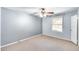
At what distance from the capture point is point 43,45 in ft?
7.42

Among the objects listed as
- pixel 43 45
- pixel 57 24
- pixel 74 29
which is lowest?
pixel 43 45

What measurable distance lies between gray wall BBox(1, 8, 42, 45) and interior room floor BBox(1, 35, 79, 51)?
23cm

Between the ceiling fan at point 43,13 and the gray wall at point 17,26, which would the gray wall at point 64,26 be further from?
the gray wall at point 17,26

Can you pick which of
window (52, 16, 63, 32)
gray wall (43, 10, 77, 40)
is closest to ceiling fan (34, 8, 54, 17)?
gray wall (43, 10, 77, 40)

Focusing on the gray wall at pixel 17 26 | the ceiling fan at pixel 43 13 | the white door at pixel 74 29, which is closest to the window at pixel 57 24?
the ceiling fan at pixel 43 13

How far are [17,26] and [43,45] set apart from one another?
1.05 meters

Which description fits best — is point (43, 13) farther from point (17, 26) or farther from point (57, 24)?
point (17, 26)

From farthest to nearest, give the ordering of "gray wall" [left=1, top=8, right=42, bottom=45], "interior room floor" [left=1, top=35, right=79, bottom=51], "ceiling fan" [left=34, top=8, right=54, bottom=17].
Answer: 1. "gray wall" [left=1, top=8, right=42, bottom=45]
2. "interior room floor" [left=1, top=35, right=79, bottom=51]
3. "ceiling fan" [left=34, top=8, right=54, bottom=17]

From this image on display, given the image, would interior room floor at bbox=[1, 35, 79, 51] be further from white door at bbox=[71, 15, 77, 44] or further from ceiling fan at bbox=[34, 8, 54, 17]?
ceiling fan at bbox=[34, 8, 54, 17]

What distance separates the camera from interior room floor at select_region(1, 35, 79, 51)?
2202 mm

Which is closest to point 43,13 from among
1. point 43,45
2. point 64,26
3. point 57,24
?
point 57,24

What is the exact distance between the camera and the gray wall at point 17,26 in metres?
2.38
